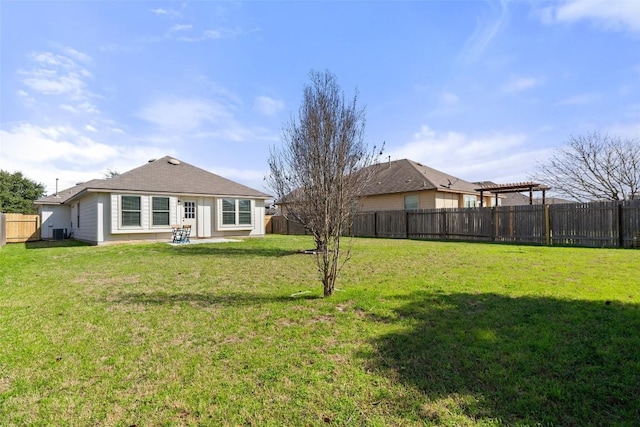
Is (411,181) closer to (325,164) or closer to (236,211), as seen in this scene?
(236,211)

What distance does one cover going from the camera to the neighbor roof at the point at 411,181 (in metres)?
20.7

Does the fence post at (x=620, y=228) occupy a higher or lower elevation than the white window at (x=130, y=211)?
lower

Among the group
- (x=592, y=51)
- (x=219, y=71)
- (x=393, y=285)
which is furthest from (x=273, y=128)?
(x=592, y=51)

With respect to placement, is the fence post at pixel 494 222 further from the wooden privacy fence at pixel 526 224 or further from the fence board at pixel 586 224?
the fence board at pixel 586 224

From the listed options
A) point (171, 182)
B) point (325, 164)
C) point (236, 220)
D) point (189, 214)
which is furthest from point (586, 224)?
point (171, 182)

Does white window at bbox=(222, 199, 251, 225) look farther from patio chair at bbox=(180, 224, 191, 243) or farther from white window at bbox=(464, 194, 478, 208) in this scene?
white window at bbox=(464, 194, 478, 208)

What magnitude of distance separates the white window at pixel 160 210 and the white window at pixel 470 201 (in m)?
Result: 19.0

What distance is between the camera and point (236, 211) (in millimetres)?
18297

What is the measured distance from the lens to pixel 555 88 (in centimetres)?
1229

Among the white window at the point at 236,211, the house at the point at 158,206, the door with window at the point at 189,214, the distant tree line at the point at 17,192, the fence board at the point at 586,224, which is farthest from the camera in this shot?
the distant tree line at the point at 17,192

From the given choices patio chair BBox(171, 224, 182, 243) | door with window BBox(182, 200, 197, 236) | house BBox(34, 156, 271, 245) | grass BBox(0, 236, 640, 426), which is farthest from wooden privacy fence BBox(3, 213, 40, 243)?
grass BBox(0, 236, 640, 426)

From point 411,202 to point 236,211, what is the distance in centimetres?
1123

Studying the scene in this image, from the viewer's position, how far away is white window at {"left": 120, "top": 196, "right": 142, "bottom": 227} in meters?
14.6

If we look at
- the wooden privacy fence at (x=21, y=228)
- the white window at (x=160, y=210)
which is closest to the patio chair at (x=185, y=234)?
the white window at (x=160, y=210)
